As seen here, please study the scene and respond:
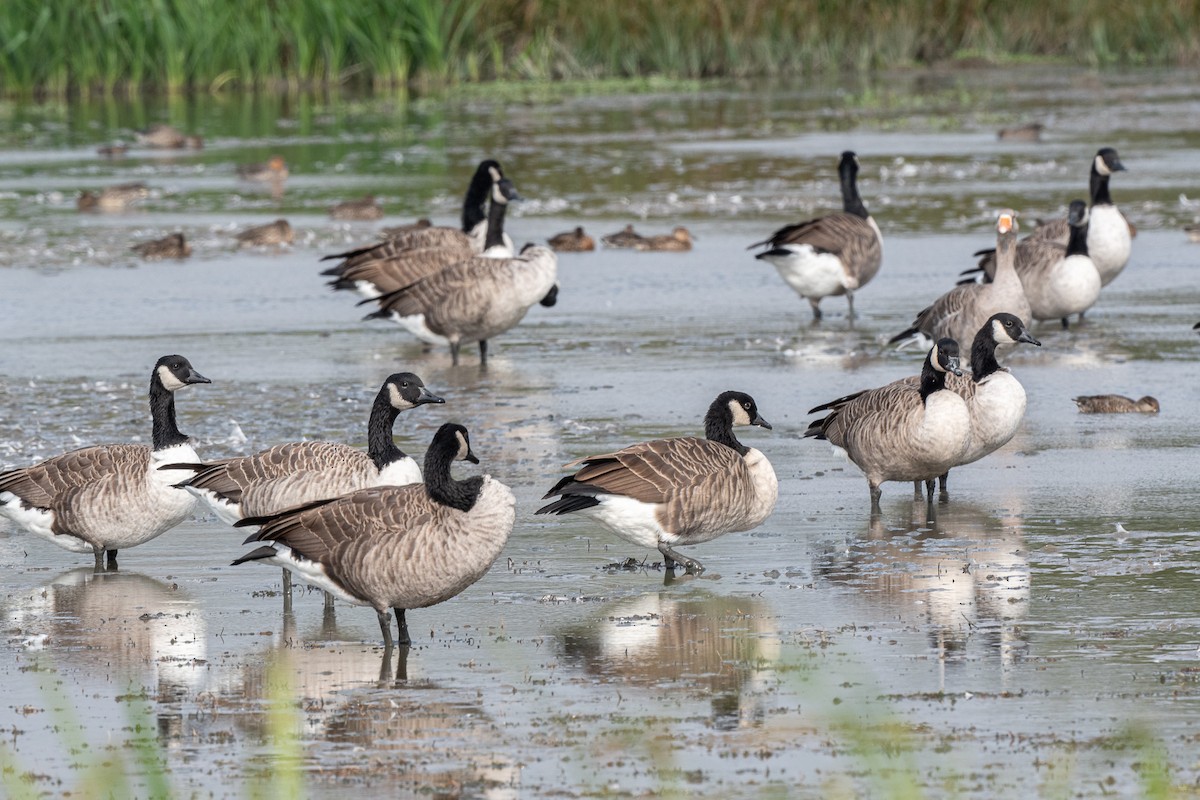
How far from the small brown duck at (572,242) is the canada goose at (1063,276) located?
6.08 meters

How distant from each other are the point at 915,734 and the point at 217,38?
3487 centimetres

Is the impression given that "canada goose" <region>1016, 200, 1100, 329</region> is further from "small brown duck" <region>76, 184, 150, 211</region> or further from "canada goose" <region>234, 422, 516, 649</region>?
"small brown duck" <region>76, 184, 150, 211</region>

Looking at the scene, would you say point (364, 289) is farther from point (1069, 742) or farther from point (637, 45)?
point (637, 45)

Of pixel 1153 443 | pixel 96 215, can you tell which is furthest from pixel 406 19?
pixel 1153 443

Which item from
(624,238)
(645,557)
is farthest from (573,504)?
(624,238)

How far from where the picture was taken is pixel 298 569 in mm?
8289

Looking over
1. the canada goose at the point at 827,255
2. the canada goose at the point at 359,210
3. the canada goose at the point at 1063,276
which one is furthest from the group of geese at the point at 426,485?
the canada goose at the point at 359,210

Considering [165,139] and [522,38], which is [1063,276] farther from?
[522,38]

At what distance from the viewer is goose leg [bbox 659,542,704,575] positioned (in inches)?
373

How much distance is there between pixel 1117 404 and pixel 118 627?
7.39 m

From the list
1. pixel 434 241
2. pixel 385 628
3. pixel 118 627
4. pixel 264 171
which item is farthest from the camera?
pixel 264 171

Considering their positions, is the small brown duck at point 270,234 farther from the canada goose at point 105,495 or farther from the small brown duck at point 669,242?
the canada goose at point 105,495

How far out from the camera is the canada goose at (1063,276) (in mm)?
16453

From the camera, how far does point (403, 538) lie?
7.99m
